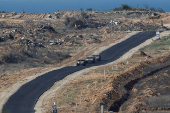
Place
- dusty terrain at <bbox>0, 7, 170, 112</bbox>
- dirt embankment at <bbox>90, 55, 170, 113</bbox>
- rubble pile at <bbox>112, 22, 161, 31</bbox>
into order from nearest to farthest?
dirt embankment at <bbox>90, 55, 170, 113</bbox> → dusty terrain at <bbox>0, 7, 170, 112</bbox> → rubble pile at <bbox>112, 22, 161, 31</bbox>

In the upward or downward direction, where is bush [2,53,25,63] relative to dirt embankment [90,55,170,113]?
upward

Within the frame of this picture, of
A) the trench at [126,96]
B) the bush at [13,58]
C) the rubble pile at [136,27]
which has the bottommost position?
the trench at [126,96]

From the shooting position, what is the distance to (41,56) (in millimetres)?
60094

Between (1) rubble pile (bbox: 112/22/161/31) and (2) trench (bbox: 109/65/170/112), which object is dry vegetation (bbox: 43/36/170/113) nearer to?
(2) trench (bbox: 109/65/170/112)

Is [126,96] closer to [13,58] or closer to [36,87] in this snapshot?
[36,87]

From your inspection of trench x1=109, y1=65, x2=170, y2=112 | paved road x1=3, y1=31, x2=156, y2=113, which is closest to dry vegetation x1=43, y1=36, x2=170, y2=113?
trench x1=109, y1=65, x2=170, y2=112

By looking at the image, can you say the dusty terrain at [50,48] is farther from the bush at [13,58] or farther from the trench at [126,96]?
the trench at [126,96]

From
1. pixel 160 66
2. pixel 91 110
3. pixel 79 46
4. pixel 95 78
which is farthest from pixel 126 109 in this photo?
pixel 79 46

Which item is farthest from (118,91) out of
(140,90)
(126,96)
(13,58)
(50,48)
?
(50,48)

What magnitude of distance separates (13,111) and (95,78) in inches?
587

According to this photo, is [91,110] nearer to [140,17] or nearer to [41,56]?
[41,56]

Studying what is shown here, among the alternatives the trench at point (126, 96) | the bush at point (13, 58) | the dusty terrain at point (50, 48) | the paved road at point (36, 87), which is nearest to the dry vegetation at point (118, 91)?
the trench at point (126, 96)

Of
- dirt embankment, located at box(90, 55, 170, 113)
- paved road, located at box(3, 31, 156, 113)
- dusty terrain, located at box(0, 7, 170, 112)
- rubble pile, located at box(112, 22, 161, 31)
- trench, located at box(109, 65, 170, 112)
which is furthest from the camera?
rubble pile, located at box(112, 22, 161, 31)

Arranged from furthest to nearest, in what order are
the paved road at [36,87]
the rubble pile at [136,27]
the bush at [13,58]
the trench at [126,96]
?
the rubble pile at [136,27]
the bush at [13,58]
the paved road at [36,87]
the trench at [126,96]
